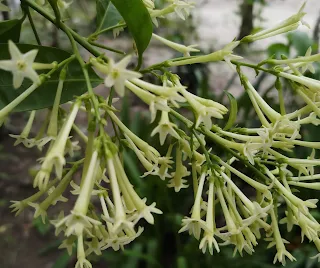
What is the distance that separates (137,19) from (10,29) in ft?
0.60

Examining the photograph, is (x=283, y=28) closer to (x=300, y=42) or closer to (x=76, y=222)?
(x=76, y=222)

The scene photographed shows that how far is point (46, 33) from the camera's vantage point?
3.07 m

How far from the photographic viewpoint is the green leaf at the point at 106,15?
0.65 meters

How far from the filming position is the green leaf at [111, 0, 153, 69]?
1.52ft

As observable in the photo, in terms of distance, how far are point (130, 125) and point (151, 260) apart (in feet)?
2.22

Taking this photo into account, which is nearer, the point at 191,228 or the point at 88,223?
the point at 88,223

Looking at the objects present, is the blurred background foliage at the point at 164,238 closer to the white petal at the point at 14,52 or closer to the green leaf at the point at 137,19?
the green leaf at the point at 137,19

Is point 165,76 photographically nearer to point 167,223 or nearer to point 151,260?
point 151,260

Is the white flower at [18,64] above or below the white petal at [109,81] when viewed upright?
above

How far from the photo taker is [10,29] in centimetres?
56

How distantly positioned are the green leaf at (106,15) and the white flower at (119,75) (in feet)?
0.94

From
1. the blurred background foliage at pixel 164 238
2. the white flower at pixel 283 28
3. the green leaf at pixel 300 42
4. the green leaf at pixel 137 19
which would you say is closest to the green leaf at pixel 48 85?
the green leaf at pixel 137 19

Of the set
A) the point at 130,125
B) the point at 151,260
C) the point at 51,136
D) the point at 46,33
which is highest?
the point at 46,33

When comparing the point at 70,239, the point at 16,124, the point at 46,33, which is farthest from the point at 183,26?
the point at 70,239
